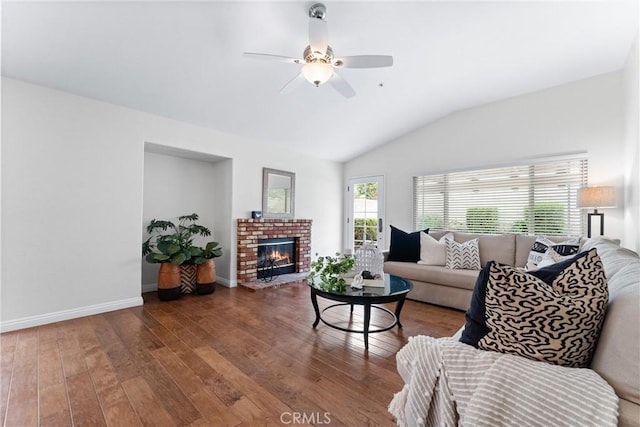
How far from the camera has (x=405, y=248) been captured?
3951 millimetres

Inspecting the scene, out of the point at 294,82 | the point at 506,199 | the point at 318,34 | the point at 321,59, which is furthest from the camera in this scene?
the point at 506,199

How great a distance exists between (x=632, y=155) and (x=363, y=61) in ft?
9.39

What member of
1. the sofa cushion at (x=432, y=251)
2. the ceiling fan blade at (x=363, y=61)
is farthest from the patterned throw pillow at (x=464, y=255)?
the ceiling fan blade at (x=363, y=61)

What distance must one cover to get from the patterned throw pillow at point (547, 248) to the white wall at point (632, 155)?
0.42 meters

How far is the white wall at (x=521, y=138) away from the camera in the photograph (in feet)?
10.8

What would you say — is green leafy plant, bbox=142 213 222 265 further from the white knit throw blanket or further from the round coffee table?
the white knit throw blanket

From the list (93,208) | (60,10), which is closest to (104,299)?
(93,208)

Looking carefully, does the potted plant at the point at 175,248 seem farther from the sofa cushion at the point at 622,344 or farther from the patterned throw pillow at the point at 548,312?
the sofa cushion at the point at 622,344

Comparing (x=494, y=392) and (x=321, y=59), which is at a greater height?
(x=321, y=59)

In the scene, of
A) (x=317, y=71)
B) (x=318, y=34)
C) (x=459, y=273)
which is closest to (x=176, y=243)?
(x=317, y=71)

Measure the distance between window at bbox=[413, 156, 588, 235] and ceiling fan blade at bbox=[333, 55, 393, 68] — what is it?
2929 mm

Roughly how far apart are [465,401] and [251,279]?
12.7ft

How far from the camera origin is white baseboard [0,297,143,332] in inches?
102

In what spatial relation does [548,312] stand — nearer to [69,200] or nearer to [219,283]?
[69,200]
